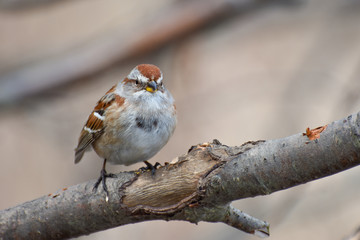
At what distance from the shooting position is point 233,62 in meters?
6.59

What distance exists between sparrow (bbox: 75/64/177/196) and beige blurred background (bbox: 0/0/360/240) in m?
1.08

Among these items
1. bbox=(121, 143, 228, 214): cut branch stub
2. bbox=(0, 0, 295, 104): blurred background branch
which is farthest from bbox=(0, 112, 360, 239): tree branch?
bbox=(0, 0, 295, 104): blurred background branch

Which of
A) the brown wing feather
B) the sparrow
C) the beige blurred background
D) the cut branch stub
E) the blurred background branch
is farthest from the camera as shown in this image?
the blurred background branch

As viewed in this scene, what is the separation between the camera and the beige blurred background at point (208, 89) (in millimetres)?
4613

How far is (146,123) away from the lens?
11.6 feet

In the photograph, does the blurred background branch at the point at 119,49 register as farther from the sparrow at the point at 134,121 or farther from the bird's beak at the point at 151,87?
the bird's beak at the point at 151,87

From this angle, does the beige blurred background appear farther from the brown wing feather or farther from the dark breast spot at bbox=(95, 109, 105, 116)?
the dark breast spot at bbox=(95, 109, 105, 116)

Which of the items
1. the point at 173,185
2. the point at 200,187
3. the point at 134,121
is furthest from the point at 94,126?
the point at 200,187

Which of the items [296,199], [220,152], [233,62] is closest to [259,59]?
[233,62]

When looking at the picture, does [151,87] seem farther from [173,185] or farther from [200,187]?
[200,187]

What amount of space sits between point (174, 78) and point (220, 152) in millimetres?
2933

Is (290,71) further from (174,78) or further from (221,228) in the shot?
(221,228)

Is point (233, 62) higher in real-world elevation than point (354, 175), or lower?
higher

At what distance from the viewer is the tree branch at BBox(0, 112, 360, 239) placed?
2.09 m
